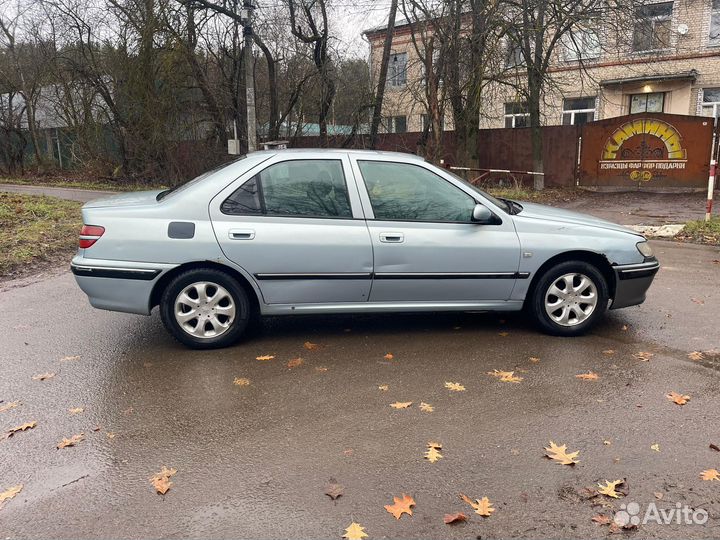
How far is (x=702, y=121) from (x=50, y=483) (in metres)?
17.7

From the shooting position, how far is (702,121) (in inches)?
623

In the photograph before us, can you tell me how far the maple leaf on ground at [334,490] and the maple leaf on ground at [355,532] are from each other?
0.21 meters

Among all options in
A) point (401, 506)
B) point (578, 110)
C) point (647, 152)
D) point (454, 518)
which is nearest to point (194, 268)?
point (401, 506)

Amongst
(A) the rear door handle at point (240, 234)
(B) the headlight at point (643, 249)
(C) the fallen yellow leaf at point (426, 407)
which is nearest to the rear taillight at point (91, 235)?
(A) the rear door handle at point (240, 234)

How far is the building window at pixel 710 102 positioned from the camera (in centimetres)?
2213

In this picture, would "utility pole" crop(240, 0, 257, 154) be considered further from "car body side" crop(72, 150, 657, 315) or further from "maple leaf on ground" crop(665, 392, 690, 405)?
"maple leaf on ground" crop(665, 392, 690, 405)

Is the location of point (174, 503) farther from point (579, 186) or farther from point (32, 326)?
point (579, 186)

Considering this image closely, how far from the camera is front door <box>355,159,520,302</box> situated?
15.6 ft

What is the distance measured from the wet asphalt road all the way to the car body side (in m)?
0.41

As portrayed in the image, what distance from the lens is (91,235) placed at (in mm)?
4582

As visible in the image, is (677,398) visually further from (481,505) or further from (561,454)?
(481,505)

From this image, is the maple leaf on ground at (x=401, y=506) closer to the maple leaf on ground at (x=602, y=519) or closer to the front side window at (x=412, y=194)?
the maple leaf on ground at (x=602, y=519)

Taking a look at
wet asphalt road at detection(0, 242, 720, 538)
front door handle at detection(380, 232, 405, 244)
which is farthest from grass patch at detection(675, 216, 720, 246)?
front door handle at detection(380, 232, 405, 244)

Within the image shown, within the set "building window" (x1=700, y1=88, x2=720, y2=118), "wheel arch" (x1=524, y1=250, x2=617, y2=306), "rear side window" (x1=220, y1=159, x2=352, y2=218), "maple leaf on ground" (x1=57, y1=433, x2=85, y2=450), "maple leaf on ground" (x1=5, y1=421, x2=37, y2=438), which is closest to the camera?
"maple leaf on ground" (x1=57, y1=433, x2=85, y2=450)
